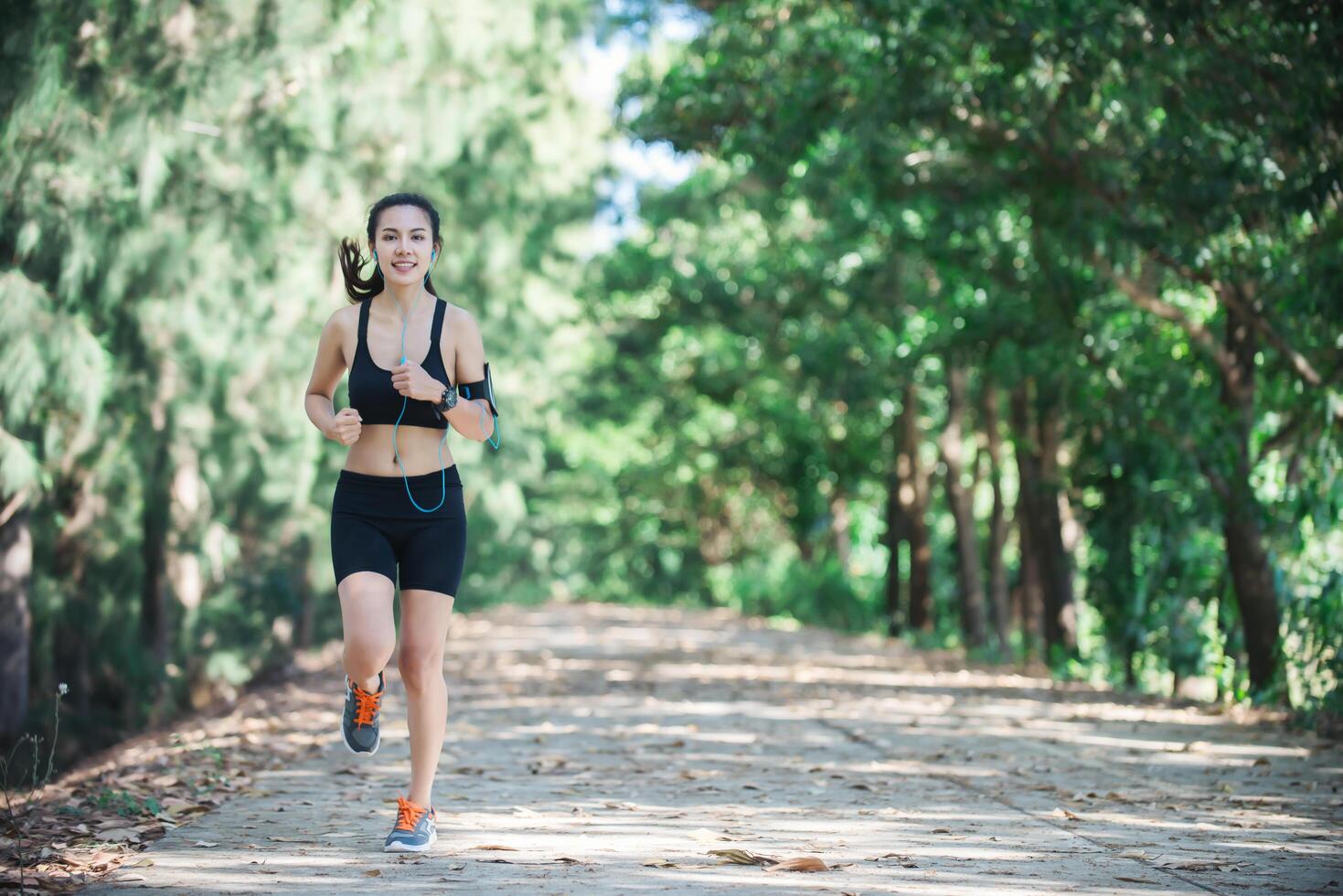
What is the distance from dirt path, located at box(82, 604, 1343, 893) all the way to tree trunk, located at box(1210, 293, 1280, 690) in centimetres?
121

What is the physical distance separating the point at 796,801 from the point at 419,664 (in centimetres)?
215

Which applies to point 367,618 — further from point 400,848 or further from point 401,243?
point 401,243

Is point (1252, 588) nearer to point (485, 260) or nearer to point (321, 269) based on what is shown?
point (321, 269)

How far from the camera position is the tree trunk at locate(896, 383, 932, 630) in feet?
73.6

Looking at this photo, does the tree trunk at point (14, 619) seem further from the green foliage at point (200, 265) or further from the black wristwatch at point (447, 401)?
the black wristwatch at point (447, 401)

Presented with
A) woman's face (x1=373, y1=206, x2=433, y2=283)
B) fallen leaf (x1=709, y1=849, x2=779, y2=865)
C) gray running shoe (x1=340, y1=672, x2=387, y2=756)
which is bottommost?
fallen leaf (x1=709, y1=849, x2=779, y2=865)

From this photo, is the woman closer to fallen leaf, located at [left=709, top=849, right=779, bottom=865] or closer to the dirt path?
the dirt path

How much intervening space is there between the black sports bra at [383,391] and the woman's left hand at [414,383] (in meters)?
0.13

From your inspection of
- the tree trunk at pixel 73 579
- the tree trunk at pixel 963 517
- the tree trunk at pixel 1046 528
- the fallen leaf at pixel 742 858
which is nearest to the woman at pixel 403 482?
the fallen leaf at pixel 742 858

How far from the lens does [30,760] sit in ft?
39.0

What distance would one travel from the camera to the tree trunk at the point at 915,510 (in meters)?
22.4

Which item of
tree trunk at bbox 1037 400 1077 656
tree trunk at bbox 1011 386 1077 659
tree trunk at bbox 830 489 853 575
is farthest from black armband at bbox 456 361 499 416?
tree trunk at bbox 830 489 853 575

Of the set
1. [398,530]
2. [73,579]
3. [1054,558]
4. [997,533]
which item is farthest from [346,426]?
[997,533]

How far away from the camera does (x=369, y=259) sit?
5.33m
